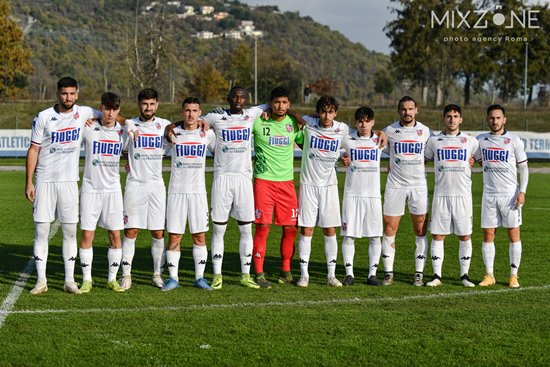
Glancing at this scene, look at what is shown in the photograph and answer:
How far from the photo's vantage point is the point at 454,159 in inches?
397

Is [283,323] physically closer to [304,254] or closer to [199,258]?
[199,258]

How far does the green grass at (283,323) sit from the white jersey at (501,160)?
1.16 metres

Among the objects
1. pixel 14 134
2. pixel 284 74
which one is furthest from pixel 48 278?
pixel 284 74

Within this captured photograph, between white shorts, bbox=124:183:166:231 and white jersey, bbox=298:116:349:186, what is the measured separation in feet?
5.74

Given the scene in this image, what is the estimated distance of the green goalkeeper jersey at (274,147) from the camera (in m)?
9.95

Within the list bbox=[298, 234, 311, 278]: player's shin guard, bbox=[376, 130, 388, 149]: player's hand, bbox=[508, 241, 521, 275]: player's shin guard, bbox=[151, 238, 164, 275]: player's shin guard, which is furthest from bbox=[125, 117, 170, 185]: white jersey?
bbox=[508, 241, 521, 275]: player's shin guard

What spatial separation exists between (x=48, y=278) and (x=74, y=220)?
129cm

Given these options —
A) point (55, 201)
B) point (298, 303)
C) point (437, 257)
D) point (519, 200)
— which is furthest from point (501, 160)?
point (55, 201)

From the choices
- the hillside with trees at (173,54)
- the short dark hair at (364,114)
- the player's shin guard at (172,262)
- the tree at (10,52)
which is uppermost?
the hillside with trees at (173,54)

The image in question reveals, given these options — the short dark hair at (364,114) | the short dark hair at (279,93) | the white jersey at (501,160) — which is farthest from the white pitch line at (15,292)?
the white jersey at (501,160)

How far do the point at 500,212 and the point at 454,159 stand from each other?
2.82 ft

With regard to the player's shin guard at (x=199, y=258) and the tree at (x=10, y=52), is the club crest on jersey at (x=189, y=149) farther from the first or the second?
the tree at (x=10, y=52)

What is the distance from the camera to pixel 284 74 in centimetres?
9044

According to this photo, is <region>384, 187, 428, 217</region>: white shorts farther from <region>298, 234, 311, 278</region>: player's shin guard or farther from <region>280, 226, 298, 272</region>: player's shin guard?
<region>280, 226, 298, 272</region>: player's shin guard
